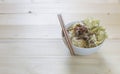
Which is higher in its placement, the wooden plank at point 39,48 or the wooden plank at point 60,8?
the wooden plank at point 60,8

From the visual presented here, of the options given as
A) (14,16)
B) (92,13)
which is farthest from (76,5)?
(14,16)

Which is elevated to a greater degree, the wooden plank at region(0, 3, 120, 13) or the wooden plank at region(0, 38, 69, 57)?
the wooden plank at region(0, 3, 120, 13)

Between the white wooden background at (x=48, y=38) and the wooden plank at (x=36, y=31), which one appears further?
the wooden plank at (x=36, y=31)

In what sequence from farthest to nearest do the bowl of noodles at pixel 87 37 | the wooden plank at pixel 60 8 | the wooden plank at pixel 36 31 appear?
the wooden plank at pixel 60 8, the wooden plank at pixel 36 31, the bowl of noodles at pixel 87 37

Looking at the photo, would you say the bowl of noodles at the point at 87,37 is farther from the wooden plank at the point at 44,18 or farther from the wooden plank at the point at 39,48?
the wooden plank at the point at 44,18

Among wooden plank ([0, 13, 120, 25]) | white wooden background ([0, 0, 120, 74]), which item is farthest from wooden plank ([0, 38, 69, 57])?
wooden plank ([0, 13, 120, 25])

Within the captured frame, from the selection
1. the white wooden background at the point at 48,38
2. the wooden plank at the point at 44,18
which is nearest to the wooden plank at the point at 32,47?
the white wooden background at the point at 48,38

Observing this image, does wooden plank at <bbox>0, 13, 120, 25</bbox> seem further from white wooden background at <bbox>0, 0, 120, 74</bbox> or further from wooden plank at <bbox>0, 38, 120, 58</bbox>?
wooden plank at <bbox>0, 38, 120, 58</bbox>
